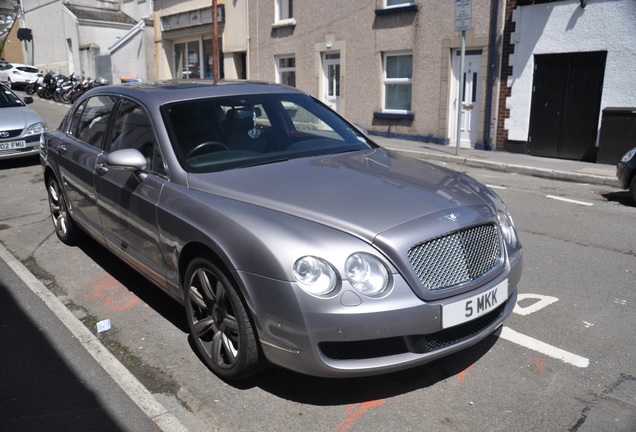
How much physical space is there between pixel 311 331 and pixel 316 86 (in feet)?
55.2

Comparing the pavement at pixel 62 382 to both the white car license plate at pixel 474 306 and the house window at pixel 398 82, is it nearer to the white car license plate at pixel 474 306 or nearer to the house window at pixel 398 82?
the white car license plate at pixel 474 306

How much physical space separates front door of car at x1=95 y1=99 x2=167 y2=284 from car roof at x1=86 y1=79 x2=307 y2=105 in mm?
141

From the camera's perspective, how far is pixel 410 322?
2994 mm

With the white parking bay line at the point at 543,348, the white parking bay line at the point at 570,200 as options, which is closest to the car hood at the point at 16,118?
the white parking bay line at the point at 570,200

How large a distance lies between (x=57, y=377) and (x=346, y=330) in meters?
1.95

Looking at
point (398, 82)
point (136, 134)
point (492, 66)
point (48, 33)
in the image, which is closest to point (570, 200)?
point (492, 66)

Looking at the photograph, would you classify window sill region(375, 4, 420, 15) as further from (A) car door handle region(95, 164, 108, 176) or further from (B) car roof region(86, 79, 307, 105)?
(A) car door handle region(95, 164, 108, 176)

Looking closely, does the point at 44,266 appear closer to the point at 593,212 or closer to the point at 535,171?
the point at 593,212

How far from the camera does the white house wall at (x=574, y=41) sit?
1192cm

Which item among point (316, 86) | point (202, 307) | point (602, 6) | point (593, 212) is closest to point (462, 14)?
point (602, 6)

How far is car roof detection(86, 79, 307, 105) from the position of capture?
4500mm

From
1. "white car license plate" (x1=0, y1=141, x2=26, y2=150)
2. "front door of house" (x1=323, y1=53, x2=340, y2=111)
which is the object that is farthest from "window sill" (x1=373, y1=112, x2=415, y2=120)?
"white car license plate" (x1=0, y1=141, x2=26, y2=150)

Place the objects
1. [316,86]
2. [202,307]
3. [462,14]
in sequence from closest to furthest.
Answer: [202,307] < [462,14] < [316,86]

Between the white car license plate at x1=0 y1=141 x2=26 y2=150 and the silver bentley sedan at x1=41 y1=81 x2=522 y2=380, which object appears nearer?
the silver bentley sedan at x1=41 y1=81 x2=522 y2=380
